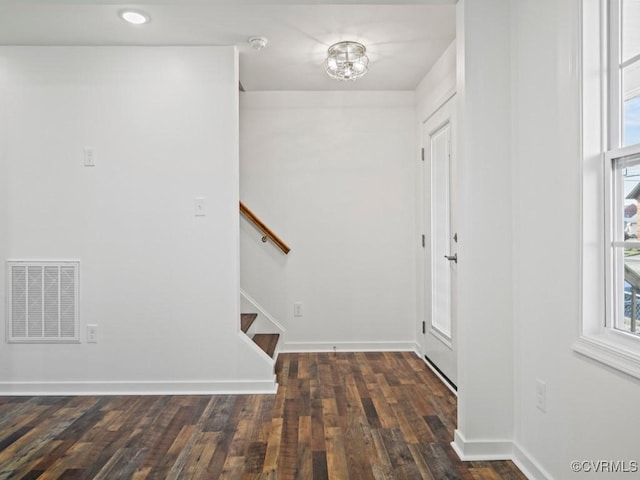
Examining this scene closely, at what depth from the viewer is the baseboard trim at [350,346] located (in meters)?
3.84

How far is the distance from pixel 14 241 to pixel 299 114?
244cm

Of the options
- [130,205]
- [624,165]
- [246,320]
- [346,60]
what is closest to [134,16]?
[130,205]

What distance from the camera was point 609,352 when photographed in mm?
1404

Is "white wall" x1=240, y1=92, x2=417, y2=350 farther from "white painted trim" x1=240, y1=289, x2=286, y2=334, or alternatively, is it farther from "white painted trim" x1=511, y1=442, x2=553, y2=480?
"white painted trim" x1=511, y1=442, x2=553, y2=480

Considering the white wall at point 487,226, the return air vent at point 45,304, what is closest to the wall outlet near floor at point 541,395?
the white wall at point 487,226

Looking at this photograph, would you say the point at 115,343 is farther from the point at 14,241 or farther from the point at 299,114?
the point at 299,114

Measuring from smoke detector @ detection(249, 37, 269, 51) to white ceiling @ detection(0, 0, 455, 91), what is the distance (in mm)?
46

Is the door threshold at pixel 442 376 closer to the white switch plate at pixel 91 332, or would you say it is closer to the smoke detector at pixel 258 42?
the white switch plate at pixel 91 332

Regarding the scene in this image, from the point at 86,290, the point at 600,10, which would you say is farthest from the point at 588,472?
the point at 86,290

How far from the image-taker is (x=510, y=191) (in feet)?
6.73

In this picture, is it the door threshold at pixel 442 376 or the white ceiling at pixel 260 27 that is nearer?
the white ceiling at pixel 260 27

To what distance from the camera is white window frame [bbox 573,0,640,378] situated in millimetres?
1515

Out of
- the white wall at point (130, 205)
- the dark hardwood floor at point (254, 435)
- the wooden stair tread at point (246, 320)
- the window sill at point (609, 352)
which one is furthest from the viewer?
the wooden stair tread at point (246, 320)

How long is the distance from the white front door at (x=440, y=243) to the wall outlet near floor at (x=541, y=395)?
41.3 inches
